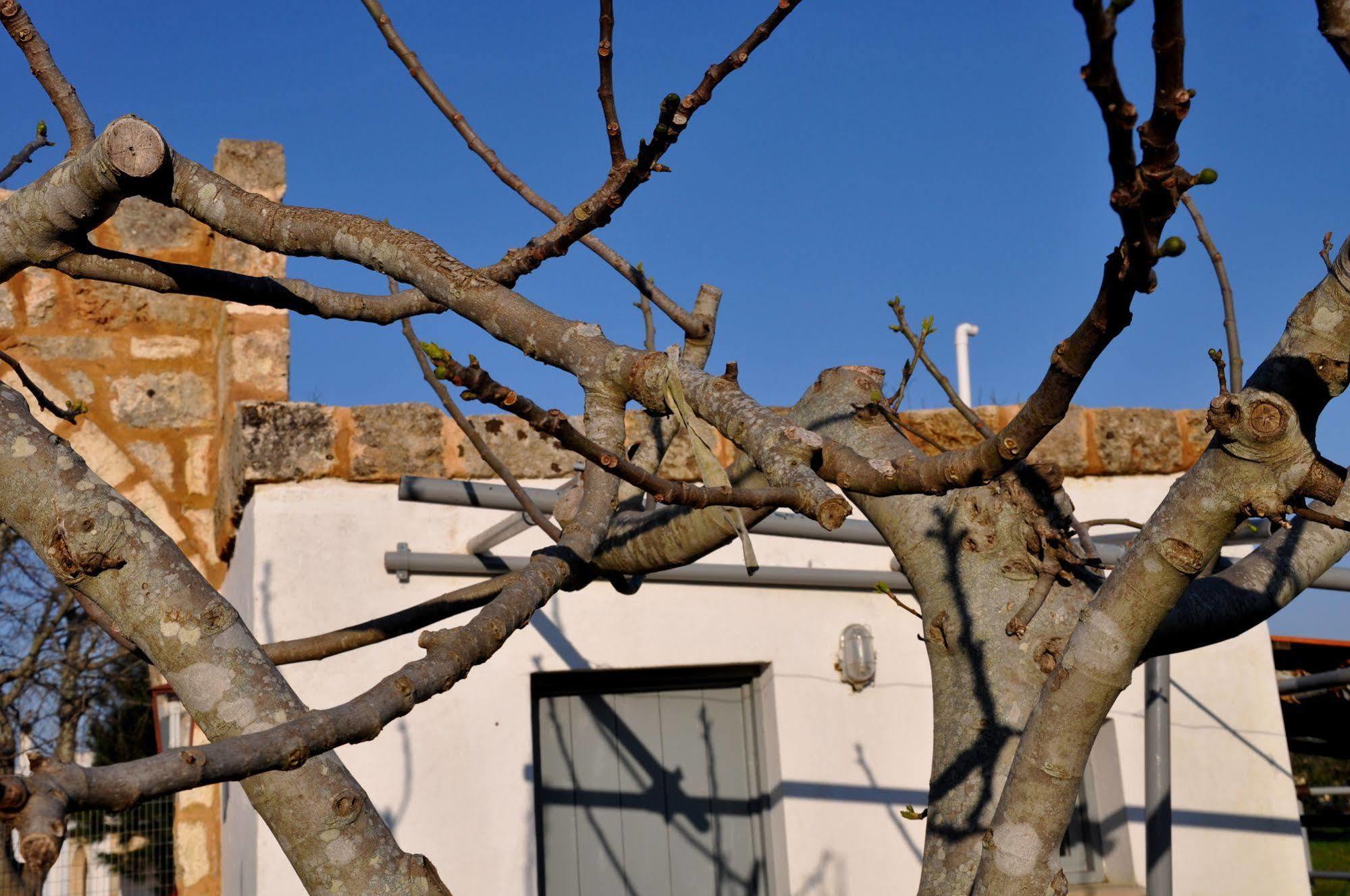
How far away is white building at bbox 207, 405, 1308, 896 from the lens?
4234 millimetres

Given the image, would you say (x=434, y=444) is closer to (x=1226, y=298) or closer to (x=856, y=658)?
(x=856, y=658)

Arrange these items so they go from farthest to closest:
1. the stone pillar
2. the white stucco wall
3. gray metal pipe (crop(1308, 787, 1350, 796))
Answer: gray metal pipe (crop(1308, 787, 1350, 796)) < the stone pillar < the white stucco wall

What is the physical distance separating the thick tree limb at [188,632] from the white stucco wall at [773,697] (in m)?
2.41

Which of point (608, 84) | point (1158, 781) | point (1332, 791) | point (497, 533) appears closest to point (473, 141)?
point (608, 84)

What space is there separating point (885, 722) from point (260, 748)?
12.3ft

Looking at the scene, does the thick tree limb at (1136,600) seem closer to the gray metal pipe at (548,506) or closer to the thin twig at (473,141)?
the thin twig at (473,141)

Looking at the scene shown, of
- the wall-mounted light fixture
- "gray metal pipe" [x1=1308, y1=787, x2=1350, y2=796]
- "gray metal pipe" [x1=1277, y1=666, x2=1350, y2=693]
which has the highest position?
the wall-mounted light fixture

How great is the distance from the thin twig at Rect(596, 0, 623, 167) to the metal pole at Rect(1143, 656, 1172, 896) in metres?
2.28

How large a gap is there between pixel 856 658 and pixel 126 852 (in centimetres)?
501

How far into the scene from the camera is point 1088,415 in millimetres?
5055

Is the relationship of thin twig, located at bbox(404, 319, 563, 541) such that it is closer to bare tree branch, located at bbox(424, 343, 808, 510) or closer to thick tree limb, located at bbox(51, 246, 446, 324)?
thick tree limb, located at bbox(51, 246, 446, 324)

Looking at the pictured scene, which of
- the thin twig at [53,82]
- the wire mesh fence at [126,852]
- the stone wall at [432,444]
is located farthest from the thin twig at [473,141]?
the wire mesh fence at [126,852]

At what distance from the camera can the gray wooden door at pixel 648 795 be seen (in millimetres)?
4449

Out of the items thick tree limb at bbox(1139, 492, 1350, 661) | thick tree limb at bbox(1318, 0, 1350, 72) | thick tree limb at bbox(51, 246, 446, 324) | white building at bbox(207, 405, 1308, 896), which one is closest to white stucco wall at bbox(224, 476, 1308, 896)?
white building at bbox(207, 405, 1308, 896)
